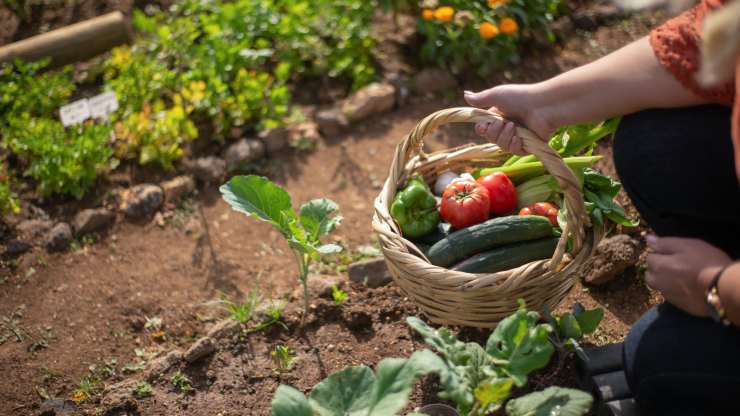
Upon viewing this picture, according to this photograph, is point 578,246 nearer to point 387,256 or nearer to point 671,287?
point 671,287

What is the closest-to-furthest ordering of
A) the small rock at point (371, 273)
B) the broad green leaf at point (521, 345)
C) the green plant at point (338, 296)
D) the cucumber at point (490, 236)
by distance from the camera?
the broad green leaf at point (521, 345) < the cucumber at point (490, 236) < the green plant at point (338, 296) < the small rock at point (371, 273)

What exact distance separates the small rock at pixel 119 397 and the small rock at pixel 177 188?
1.25 metres

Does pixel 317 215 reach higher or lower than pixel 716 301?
lower

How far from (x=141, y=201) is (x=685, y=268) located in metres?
2.72

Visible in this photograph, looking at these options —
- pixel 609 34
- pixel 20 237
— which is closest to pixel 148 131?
pixel 20 237

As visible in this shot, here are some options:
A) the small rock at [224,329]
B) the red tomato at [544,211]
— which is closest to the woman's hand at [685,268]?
the red tomato at [544,211]

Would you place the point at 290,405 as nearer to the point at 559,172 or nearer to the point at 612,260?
the point at 559,172

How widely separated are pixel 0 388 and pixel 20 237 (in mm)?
939

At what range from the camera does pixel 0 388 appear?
8.93ft

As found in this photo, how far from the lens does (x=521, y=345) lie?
1.92 meters

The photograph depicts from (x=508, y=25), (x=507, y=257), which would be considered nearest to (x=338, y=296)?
(x=507, y=257)

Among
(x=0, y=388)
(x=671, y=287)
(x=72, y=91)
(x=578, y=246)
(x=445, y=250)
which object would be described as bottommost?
(x=0, y=388)

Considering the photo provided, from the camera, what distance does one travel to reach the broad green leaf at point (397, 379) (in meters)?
1.77

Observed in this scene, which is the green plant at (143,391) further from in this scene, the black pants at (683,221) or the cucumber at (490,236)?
the black pants at (683,221)
